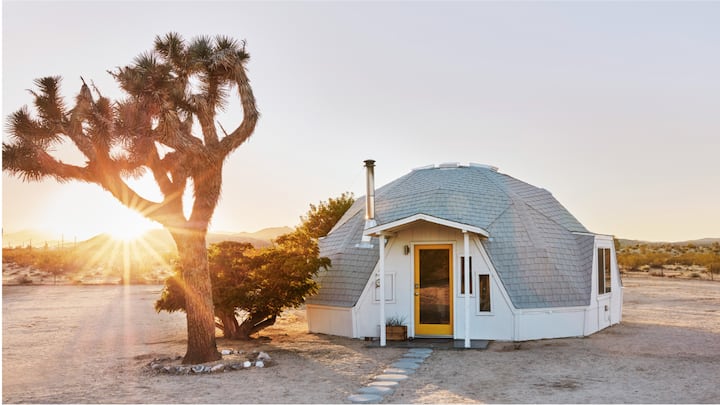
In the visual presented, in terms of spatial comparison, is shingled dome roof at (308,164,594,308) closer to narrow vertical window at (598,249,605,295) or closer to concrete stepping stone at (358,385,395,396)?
narrow vertical window at (598,249,605,295)

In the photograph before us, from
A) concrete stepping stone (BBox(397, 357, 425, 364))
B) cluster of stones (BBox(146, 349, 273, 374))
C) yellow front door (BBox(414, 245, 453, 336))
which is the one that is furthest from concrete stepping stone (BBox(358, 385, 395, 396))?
yellow front door (BBox(414, 245, 453, 336))

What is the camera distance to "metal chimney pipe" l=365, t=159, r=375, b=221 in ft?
59.3

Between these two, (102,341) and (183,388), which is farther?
(102,341)

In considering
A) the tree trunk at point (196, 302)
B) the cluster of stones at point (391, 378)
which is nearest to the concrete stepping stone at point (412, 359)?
the cluster of stones at point (391, 378)

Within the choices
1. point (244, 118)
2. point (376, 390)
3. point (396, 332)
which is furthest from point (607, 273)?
point (244, 118)

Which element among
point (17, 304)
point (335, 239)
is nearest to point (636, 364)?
point (335, 239)

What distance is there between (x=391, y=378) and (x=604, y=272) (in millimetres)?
9589

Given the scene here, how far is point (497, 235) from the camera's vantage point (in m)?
17.5

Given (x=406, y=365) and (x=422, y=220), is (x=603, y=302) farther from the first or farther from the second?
(x=406, y=365)

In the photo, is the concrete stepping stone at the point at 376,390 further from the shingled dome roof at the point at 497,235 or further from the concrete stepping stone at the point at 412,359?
the shingled dome roof at the point at 497,235

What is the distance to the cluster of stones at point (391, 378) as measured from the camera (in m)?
10.3

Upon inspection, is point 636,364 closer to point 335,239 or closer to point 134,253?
point 335,239

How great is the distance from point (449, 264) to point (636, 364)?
532cm

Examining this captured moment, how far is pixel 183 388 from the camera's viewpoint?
11.2 metres
